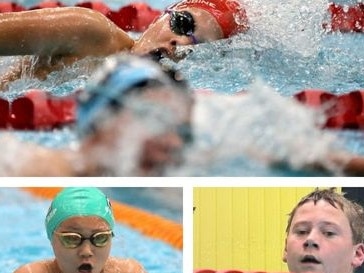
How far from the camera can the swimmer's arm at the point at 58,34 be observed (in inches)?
82.2

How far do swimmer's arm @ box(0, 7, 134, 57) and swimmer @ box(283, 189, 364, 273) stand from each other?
0.68 m

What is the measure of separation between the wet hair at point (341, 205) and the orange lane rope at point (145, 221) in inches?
12.0

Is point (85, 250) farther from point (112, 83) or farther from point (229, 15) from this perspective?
point (229, 15)

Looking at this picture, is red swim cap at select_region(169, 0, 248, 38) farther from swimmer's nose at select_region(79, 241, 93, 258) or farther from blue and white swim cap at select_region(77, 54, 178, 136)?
swimmer's nose at select_region(79, 241, 93, 258)

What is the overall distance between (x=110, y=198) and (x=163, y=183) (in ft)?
0.50

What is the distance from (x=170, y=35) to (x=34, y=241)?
0.71m

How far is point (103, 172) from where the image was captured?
2035mm

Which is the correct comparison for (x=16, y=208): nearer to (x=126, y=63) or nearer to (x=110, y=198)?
(x=110, y=198)

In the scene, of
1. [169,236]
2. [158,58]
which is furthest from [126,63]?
[169,236]

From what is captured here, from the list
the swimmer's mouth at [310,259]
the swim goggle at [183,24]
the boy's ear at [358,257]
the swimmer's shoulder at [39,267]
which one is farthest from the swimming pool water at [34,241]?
the swim goggle at [183,24]

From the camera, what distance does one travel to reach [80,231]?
6.60 ft

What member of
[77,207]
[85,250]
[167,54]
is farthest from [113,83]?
[85,250]

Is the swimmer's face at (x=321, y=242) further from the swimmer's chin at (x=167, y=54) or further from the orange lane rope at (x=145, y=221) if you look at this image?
the swimmer's chin at (x=167, y=54)

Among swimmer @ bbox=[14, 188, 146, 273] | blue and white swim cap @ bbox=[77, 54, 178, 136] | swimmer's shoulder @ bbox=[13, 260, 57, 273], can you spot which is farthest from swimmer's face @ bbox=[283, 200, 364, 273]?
swimmer's shoulder @ bbox=[13, 260, 57, 273]
